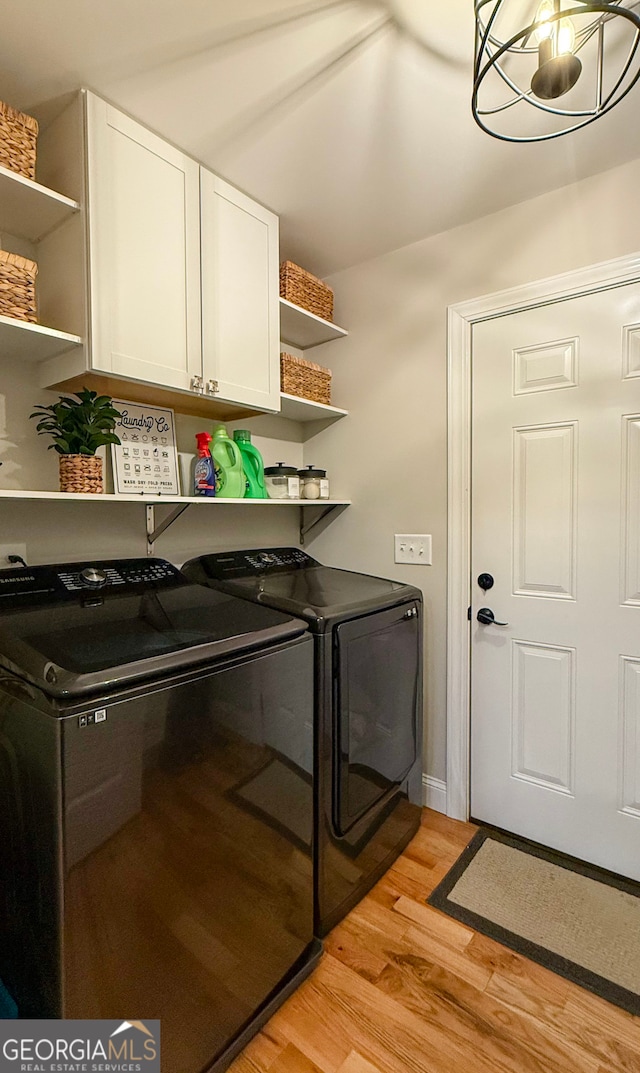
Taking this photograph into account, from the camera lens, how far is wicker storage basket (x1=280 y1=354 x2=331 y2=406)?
203cm

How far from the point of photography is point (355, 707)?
5.08 feet

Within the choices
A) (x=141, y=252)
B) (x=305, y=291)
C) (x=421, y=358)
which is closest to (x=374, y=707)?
(x=421, y=358)

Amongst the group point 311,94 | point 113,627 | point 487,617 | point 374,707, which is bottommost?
point 374,707

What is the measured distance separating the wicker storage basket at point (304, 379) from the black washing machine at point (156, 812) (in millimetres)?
1093

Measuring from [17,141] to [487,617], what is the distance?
6.81 feet

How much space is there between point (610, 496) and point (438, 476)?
Answer: 63 cm

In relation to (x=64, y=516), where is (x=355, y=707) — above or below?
below

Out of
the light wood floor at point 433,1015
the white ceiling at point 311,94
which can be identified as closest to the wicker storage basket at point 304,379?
the white ceiling at point 311,94

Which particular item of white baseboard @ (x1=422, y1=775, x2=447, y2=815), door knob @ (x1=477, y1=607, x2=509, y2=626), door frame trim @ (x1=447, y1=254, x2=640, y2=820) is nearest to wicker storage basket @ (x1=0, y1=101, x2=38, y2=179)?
door frame trim @ (x1=447, y1=254, x2=640, y2=820)

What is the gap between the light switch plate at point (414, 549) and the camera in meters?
2.07

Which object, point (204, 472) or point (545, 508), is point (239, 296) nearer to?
point (204, 472)

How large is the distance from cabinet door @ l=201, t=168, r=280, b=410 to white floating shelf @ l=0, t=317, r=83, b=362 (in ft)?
1.39

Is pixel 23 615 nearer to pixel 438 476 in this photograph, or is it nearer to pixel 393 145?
pixel 438 476

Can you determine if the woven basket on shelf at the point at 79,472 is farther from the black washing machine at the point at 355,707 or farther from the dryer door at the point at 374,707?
the dryer door at the point at 374,707
